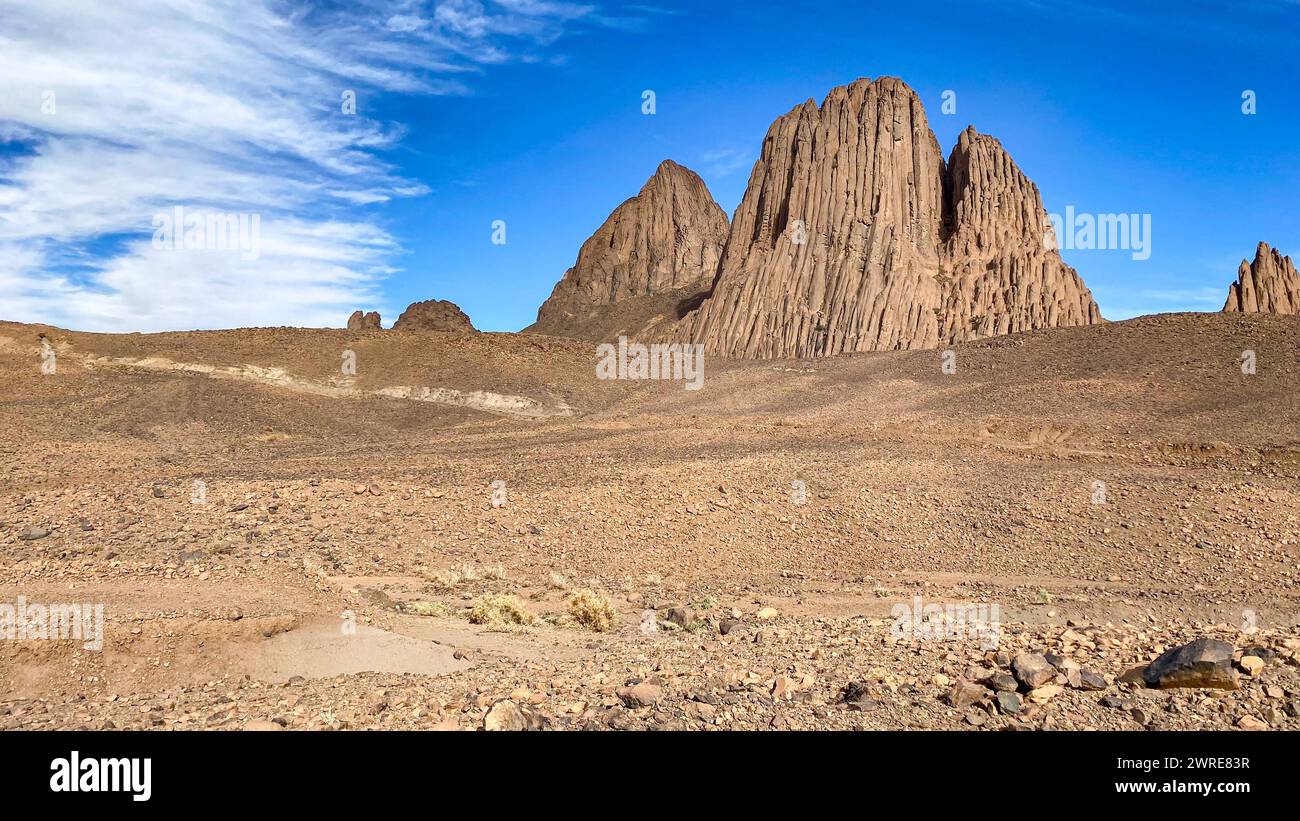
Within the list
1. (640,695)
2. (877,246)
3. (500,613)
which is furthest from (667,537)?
(877,246)

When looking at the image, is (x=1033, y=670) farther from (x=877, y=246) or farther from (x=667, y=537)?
(x=877, y=246)

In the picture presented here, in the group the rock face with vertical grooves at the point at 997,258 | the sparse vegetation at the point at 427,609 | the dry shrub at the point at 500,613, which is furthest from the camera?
the rock face with vertical grooves at the point at 997,258

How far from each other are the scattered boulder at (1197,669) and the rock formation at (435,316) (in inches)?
3544

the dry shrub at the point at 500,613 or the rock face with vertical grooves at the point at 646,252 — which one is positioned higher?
the rock face with vertical grooves at the point at 646,252

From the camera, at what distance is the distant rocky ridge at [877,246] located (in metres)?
59.1

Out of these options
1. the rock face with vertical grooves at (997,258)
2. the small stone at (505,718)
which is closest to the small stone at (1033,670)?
the small stone at (505,718)

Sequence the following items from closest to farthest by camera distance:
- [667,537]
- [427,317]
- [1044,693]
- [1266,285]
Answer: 1. [1044,693]
2. [667,537]
3. [1266,285]
4. [427,317]

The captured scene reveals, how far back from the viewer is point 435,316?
95.4 m

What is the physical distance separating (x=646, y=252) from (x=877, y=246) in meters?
61.0

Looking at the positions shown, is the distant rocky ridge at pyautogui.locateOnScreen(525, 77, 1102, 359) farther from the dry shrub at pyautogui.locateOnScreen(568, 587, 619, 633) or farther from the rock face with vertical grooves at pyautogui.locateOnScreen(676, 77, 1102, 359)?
the dry shrub at pyautogui.locateOnScreen(568, 587, 619, 633)

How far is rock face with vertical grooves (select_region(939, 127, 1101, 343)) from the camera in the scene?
2372 inches

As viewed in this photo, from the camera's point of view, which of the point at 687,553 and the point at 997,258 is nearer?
the point at 687,553

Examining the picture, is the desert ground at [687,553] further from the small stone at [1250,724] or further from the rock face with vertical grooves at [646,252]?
the rock face with vertical grooves at [646,252]

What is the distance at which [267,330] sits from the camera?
1914 inches
